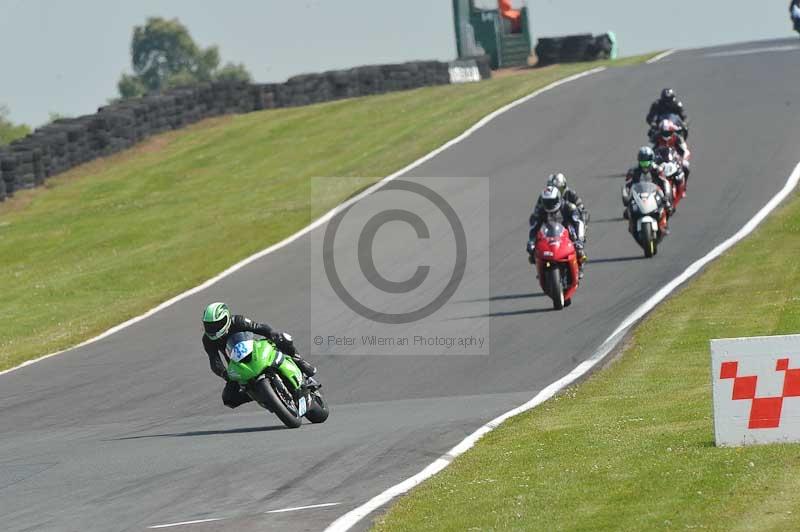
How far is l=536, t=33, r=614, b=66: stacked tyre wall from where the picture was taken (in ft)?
157

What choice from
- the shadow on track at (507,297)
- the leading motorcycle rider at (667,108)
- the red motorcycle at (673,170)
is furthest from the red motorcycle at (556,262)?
the leading motorcycle rider at (667,108)

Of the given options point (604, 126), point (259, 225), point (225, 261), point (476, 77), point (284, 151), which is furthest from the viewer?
point (476, 77)

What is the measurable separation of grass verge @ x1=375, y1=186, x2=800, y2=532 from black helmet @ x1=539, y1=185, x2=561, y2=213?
4032mm

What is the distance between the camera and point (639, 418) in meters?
12.4

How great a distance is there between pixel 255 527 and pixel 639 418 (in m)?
4.22

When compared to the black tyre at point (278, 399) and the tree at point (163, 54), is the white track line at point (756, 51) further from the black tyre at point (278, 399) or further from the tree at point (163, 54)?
the tree at point (163, 54)

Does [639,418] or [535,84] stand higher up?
[535,84]

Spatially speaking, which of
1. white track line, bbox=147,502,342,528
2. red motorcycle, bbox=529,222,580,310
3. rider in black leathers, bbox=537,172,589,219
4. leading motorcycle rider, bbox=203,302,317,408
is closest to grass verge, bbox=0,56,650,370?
red motorcycle, bbox=529,222,580,310

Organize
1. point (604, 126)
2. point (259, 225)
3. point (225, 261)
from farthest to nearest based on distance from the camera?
1. point (604, 126)
2. point (259, 225)
3. point (225, 261)

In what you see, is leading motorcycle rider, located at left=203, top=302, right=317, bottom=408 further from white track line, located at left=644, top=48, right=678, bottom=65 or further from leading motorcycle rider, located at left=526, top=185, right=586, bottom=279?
white track line, located at left=644, top=48, right=678, bottom=65

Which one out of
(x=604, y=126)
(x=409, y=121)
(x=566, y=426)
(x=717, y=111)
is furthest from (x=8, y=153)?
(x=566, y=426)

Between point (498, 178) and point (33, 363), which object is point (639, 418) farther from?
point (498, 178)

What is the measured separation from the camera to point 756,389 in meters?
10.1

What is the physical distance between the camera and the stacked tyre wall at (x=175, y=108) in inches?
1432
